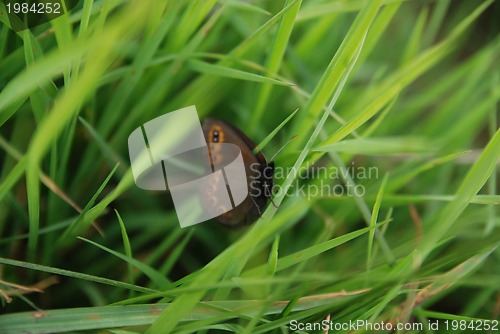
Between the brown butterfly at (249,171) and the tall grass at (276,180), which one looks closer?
the tall grass at (276,180)

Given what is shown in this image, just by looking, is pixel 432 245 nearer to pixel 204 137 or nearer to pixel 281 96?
pixel 204 137

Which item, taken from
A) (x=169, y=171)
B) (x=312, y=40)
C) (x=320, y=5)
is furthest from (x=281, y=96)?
(x=169, y=171)

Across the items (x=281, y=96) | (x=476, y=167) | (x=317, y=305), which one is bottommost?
(x=317, y=305)

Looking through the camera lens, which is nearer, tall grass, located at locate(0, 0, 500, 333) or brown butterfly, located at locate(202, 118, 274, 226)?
tall grass, located at locate(0, 0, 500, 333)

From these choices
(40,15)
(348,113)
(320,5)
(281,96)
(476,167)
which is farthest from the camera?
(281,96)

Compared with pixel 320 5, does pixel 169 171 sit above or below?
below

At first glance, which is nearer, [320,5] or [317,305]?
[317,305]
